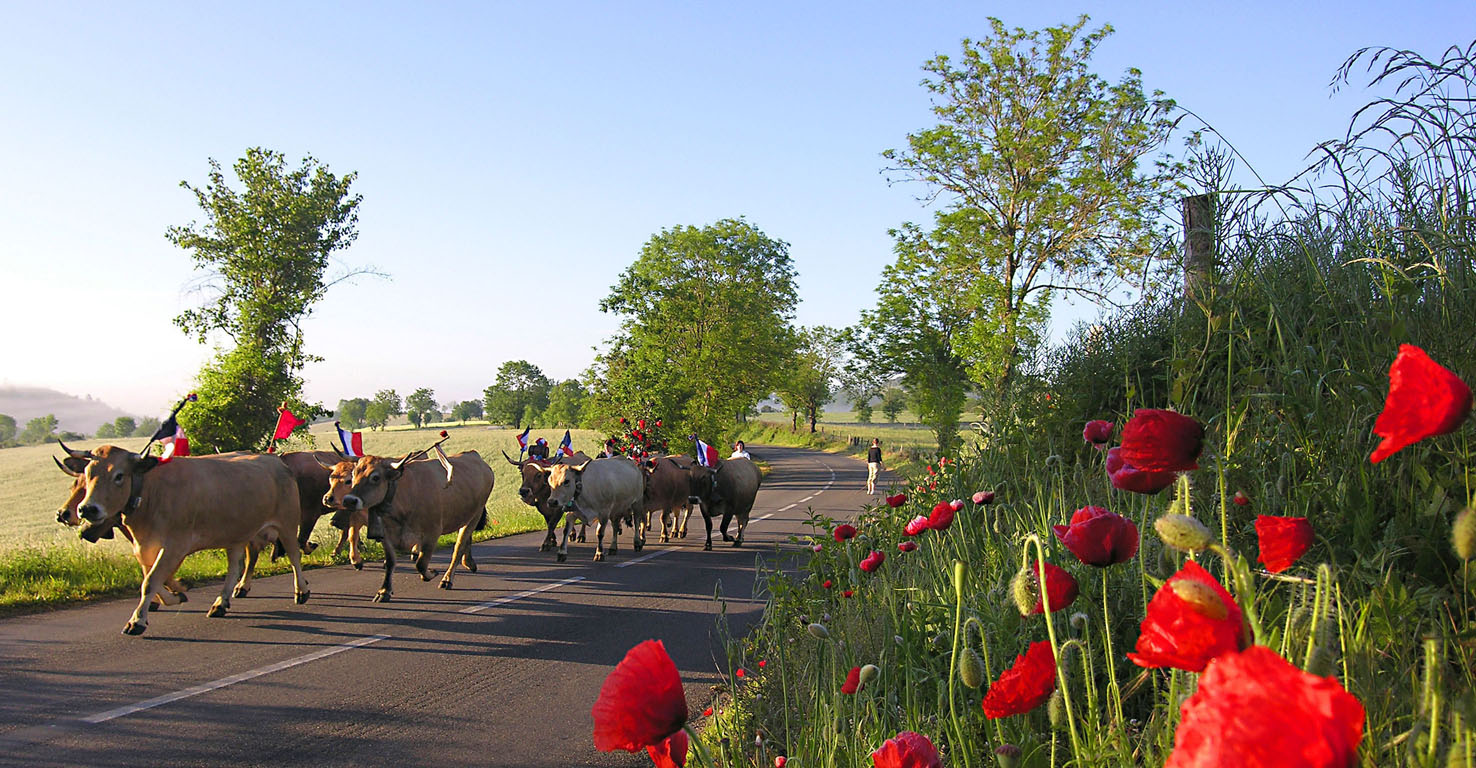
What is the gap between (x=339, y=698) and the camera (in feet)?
20.7

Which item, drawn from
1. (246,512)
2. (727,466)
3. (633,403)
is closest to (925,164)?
(633,403)

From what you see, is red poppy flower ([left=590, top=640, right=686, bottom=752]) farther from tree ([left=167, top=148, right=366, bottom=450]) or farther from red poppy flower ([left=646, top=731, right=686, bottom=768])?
tree ([left=167, top=148, right=366, bottom=450])

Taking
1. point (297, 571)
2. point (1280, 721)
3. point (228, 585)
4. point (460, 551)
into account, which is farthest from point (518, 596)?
point (1280, 721)

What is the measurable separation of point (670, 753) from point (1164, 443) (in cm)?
130

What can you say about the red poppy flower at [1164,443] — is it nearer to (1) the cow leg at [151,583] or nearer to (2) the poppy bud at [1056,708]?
(2) the poppy bud at [1056,708]

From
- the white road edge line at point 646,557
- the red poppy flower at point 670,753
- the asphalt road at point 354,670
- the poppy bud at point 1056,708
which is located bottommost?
the white road edge line at point 646,557

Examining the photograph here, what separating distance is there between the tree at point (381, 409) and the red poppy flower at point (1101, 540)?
137244 mm

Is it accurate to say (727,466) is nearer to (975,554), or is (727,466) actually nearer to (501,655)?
(501,655)

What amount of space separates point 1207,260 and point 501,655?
6327 millimetres

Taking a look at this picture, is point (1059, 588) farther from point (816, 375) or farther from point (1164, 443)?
point (816, 375)

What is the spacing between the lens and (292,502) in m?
10.1

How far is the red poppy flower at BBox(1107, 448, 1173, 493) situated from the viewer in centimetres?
188

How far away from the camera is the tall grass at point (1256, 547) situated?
2203 millimetres

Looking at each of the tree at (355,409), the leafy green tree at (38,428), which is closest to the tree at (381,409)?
the tree at (355,409)
